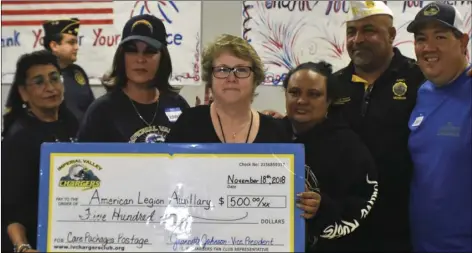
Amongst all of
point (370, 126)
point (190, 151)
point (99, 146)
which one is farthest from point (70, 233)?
point (370, 126)

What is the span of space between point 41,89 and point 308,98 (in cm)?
106

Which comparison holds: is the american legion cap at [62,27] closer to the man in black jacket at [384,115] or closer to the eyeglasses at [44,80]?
the eyeglasses at [44,80]

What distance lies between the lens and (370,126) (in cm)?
182

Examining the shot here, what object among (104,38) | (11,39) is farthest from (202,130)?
(11,39)

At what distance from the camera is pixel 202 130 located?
5.09 ft

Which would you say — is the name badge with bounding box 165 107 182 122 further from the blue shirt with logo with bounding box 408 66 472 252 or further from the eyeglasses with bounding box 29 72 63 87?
the blue shirt with logo with bounding box 408 66 472 252

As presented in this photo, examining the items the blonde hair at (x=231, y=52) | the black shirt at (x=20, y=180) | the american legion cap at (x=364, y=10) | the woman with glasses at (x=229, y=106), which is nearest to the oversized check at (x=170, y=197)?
the woman with glasses at (x=229, y=106)

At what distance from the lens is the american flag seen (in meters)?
2.77

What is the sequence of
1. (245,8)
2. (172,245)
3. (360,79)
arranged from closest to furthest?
(172,245) → (360,79) → (245,8)

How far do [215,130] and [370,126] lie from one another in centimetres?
61

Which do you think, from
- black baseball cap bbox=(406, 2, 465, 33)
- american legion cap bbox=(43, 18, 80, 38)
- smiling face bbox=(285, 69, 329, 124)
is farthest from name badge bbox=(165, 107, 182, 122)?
american legion cap bbox=(43, 18, 80, 38)

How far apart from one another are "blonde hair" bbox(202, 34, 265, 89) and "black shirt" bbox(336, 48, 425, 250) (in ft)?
1.25

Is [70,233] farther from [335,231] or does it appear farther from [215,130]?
[335,231]

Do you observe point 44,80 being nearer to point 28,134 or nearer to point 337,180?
point 28,134
